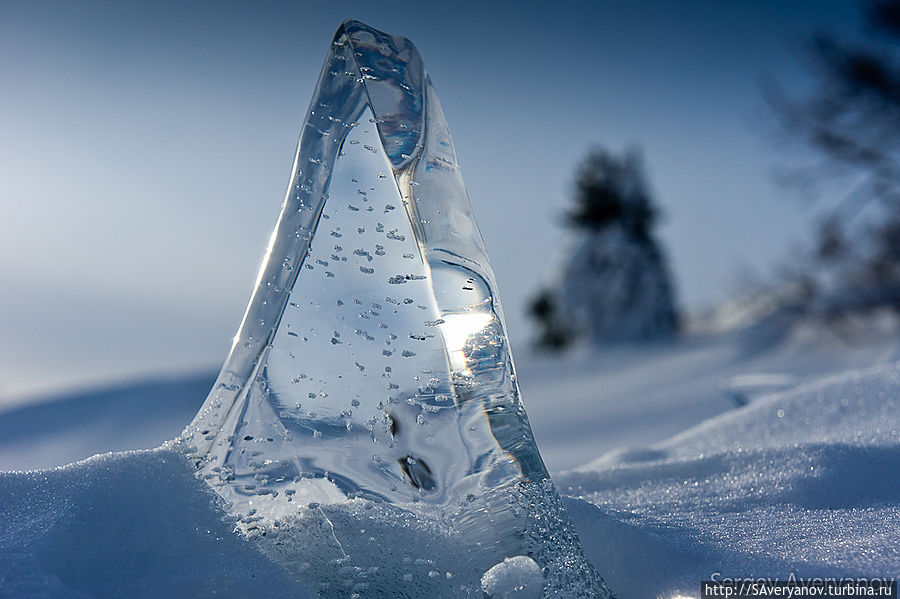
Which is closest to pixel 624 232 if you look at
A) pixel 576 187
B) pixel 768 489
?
pixel 576 187

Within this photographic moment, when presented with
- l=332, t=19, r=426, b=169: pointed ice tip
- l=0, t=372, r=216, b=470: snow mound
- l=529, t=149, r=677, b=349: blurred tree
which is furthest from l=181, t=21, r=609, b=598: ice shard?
l=529, t=149, r=677, b=349: blurred tree

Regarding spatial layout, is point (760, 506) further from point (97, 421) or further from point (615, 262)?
point (615, 262)

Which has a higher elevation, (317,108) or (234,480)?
(317,108)

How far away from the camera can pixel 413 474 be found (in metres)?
0.67

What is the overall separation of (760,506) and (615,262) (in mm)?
5764

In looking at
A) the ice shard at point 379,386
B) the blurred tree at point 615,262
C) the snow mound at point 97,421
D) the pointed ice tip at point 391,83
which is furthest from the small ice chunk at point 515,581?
the blurred tree at point 615,262

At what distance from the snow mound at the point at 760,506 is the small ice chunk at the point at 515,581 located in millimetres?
124

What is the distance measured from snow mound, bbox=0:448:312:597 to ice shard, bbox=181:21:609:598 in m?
0.03

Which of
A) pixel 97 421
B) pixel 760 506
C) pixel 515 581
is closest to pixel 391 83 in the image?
pixel 515 581

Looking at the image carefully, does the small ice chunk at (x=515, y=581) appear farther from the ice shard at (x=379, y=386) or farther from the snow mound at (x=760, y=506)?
the snow mound at (x=760, y=506)

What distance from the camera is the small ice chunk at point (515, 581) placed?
23.3 inches

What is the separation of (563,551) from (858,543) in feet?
0.99

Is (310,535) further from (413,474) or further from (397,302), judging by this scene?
(397,302)

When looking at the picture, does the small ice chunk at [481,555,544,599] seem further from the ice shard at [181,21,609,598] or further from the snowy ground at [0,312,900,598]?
the snowy ground at [0,312,900,598]
